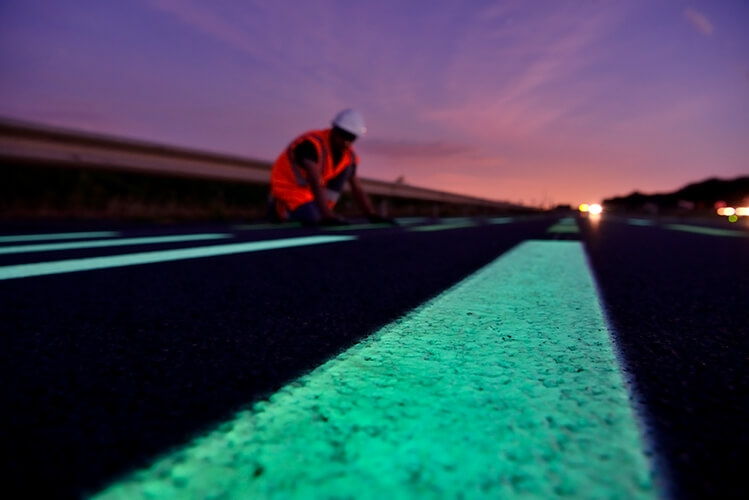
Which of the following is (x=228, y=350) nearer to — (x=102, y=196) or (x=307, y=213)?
(x=307, y=213)

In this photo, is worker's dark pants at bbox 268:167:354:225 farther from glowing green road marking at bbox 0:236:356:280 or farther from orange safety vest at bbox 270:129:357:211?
glowing green road marking at bbox 0:236:356:280

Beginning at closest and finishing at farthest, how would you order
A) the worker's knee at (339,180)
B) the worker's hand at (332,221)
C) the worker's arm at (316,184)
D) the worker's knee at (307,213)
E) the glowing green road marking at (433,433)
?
the glowing green road marking at (433,433) → the worker's hand at (332,221) → the worker's arm at (316,184) → the worker's knee at (307,213) → the worker's knee at (339,180)

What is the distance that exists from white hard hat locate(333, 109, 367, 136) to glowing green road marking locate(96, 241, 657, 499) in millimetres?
6984

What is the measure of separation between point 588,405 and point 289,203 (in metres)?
7.10

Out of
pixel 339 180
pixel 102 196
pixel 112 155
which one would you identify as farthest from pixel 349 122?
pixel 102 196

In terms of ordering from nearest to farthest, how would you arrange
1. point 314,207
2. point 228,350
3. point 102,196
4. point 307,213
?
1. point 228,350
2. point 307,213
3. point 314,207
4. point 102,196

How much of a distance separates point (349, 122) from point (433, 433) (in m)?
7.51

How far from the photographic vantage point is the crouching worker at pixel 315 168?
23.4 ft

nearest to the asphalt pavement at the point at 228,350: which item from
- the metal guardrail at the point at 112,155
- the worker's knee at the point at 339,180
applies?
the worker's knee at the point at 339,180

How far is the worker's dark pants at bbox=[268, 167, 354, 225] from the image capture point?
7.35 metres

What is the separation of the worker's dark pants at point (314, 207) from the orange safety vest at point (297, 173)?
0.10 metres

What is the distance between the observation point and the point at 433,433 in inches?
25.7

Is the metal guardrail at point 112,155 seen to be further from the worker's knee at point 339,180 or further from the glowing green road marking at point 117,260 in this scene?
the glowing green road marking at point 117,260

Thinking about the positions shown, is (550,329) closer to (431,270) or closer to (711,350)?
(711,350)
